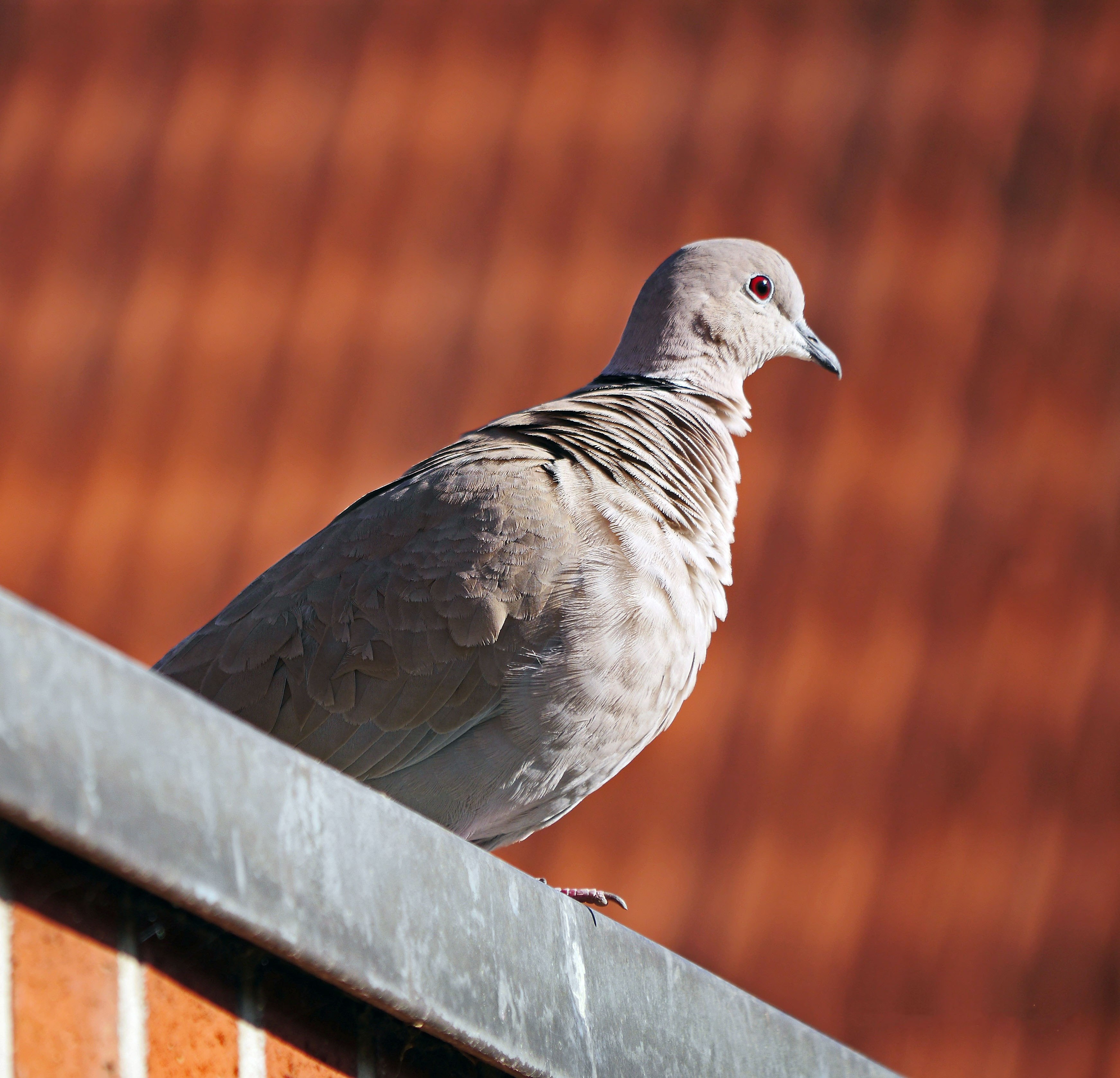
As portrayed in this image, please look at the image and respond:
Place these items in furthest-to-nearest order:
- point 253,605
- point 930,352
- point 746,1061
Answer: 1. point 930,352
2. point 253,605
3. point 746,1061

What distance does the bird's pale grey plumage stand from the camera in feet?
10.8

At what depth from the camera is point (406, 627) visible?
132 inches

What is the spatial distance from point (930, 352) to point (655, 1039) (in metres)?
4.34

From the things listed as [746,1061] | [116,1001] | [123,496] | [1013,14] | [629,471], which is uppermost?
[1013,14]

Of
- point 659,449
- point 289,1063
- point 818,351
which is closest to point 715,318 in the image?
point 818,351

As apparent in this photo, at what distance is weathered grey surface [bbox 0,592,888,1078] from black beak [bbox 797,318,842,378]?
8.72 ft

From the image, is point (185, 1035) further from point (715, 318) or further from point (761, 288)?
point (761, 288)

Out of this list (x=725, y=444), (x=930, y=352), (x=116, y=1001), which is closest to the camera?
(x=116, y=1001)

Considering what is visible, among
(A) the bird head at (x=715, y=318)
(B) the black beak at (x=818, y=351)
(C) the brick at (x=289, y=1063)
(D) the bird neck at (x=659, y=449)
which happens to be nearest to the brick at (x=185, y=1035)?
(C) the brick at (x=289, y=1063)

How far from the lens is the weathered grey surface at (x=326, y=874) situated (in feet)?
5.06

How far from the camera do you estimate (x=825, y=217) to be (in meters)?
6.52

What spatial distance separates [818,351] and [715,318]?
46 cm

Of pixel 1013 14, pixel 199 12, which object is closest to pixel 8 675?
pixel 1013 14

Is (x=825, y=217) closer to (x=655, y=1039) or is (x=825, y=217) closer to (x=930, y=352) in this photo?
(x=930, y=352)
